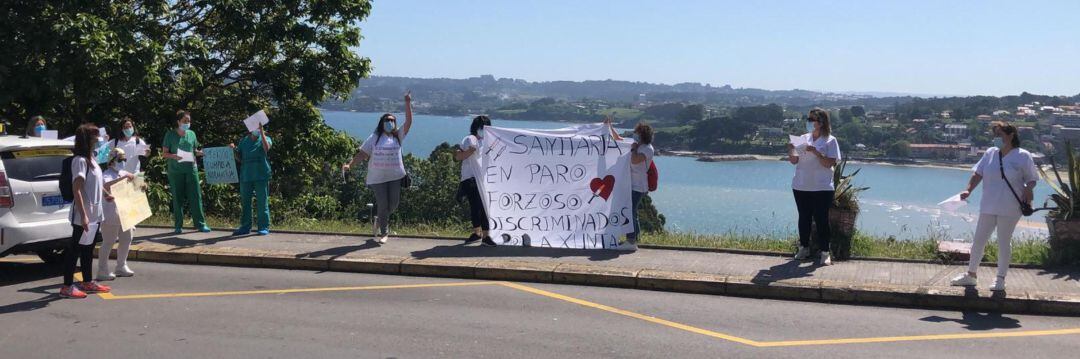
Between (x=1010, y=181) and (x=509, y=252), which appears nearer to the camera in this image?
(x=1010, y=181)

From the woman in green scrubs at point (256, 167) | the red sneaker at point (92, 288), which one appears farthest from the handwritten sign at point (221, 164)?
the red sneaker at point (92, 288)

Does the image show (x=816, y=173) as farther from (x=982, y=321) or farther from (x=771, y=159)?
(x=771, y=159)

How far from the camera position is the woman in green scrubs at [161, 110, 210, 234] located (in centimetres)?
1184

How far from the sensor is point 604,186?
11094mm

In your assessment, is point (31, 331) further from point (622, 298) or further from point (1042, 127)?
point (1042, 127)

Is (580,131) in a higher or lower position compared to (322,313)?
higher

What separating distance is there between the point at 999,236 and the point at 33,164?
924 centimetres

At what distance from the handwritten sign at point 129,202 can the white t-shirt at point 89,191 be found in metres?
0.56

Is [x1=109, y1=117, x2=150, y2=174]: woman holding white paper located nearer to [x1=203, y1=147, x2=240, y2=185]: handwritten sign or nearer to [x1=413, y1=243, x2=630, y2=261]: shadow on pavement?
[x1=203, y1=147, x2=240, y2=185]: handwritten sign

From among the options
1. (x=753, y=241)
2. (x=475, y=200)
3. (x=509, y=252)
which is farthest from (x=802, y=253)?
(x=475, y=200)

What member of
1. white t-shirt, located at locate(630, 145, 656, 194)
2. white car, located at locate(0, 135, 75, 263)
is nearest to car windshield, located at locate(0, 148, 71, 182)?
white car, located at locate(0, 135, 75, 263)

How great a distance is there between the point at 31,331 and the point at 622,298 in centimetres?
491

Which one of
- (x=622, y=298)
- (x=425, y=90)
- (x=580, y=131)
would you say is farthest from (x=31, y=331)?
(x=425, y=90)

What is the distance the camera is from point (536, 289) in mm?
8984
